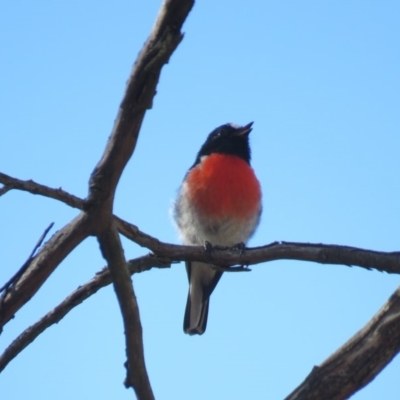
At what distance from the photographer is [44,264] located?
3.84 metres

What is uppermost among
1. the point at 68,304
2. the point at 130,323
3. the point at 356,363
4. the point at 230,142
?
the point at 230,142

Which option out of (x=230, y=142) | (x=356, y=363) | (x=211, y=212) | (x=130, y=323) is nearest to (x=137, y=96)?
(x=130, y=323)

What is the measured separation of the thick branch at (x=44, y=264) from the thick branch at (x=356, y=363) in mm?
1273

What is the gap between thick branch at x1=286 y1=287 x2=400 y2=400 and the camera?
3715mm

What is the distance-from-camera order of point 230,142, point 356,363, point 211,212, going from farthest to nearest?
point 230,142
point 211,212
point 356,363

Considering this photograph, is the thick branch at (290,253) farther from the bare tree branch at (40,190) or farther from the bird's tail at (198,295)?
the bird's tail at (198,295)

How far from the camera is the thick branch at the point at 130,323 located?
3994 mm

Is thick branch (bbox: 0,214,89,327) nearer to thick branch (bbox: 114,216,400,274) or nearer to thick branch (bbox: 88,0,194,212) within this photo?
thick branch (bbox: 88,0,194,212)

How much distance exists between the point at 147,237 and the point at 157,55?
6.03 feet

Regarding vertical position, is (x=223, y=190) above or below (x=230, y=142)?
below

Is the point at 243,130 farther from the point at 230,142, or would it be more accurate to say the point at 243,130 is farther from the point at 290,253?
the point at 290,253

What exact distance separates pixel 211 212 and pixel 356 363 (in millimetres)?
4227

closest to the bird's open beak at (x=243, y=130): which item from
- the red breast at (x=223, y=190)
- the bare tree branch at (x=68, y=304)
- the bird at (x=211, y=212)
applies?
the bird at (x=211, y=212)

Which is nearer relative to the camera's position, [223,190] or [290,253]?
[290,253]
